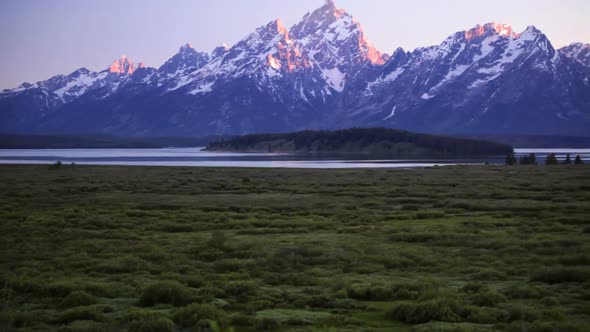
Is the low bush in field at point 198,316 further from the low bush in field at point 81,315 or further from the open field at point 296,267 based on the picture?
the low bush in field at point 81,315

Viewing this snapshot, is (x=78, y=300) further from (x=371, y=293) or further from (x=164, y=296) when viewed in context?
(x=371, y=293)

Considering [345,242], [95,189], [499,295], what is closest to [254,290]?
[499,295]

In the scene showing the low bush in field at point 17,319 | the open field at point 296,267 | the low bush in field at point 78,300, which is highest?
the low bush in field at point 17,319

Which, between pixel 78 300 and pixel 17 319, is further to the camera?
pixel 78 300

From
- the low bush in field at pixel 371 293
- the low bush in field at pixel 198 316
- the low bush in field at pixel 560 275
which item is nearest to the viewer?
→ the low bush in field at pixel 198 316

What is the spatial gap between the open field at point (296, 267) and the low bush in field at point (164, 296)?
0.05 m

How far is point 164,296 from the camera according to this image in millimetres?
21609

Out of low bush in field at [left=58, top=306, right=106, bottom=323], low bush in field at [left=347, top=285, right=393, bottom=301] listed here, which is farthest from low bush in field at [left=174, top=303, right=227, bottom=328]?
low bush in field at [left=347, top=285, right=393, bottom=301]

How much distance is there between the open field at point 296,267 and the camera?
19094mm

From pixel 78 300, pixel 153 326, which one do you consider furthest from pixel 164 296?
pixel 153 326

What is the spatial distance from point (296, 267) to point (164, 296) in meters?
8.37

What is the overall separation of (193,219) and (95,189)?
36789mm

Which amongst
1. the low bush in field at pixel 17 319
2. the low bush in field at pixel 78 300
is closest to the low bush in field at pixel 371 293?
the low bush in field at pixel 78 300

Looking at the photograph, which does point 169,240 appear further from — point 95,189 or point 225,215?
point 95,189
